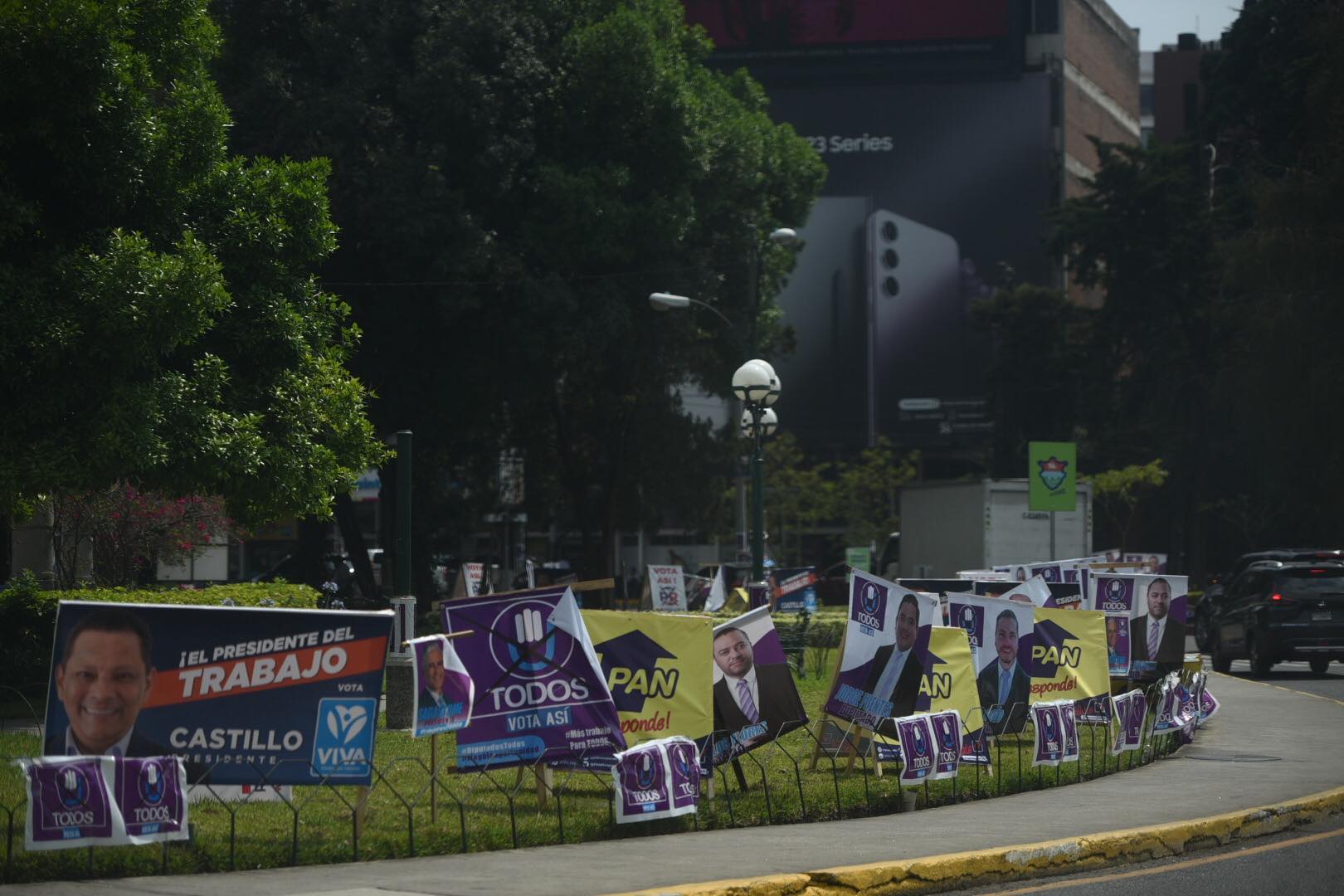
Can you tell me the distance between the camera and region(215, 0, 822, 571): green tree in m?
33.1

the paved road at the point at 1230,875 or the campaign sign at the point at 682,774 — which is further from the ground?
the campaign sign at the point at 682,774

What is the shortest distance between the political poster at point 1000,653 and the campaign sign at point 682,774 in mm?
4080

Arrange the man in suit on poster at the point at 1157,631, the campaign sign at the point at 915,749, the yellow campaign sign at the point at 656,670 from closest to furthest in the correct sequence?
the yellow campaign sign at the point at 656,670
the campaign sign at the point at 915,749
the man in suit on poster at the point at 1157,631

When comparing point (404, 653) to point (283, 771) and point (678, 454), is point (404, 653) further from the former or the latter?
point (678, 454)

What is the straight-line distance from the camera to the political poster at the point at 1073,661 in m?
14.3

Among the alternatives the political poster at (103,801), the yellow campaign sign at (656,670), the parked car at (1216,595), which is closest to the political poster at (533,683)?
the yellow campaign sign at (656,670)

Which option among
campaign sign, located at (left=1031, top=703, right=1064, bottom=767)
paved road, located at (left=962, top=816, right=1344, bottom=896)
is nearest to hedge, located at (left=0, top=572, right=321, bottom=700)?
campaign sign, located at (left=1031, top=703, right=1064, bottom=767)

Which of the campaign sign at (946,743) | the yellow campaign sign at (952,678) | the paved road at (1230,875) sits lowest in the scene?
the paved road at (1230,875)

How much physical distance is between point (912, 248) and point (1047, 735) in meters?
69.4

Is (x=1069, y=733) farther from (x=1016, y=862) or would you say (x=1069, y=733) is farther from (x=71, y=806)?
(x=71, y=806)

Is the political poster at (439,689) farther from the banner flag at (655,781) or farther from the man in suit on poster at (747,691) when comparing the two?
the man in suit on poster at (747,691)

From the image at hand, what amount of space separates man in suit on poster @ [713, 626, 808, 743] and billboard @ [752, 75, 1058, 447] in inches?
2736

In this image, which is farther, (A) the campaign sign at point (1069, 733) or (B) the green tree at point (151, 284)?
(B) the green tree at point (151, 284)

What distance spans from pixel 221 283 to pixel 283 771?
847 cm
